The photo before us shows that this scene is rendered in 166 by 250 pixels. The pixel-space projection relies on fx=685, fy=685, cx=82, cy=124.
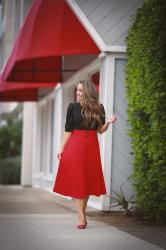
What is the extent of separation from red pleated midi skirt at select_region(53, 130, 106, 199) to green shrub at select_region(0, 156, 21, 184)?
19832 mm

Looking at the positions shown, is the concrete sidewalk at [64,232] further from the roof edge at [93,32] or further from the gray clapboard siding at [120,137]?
the roof edge at [93,32]

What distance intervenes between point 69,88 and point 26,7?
6035 millimetres

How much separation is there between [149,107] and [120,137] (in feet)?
6.79

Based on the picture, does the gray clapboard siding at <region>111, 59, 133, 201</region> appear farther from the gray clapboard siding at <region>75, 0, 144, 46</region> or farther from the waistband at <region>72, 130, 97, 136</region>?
the waistband at <region>72, 130, 97, 136</region>

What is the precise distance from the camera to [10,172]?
94.4 feet

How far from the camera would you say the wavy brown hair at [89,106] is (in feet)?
28.4

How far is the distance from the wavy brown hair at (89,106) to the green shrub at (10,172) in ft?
65.4

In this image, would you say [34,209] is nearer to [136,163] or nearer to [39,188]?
[136,163]

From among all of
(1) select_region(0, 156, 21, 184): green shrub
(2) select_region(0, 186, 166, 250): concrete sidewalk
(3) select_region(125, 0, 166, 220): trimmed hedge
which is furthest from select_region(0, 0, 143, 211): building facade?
(1) select_region(0, 156, 21, 184): green shrub

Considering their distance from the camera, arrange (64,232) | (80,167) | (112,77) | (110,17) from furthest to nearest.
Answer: (110,17), (112,77), (80,167), (64,232)

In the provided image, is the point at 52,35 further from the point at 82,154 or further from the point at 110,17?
the point at 82,154

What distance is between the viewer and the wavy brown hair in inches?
341

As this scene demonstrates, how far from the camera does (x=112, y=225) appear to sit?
9242 mm

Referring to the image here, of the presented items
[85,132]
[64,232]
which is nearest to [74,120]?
[85,132]
